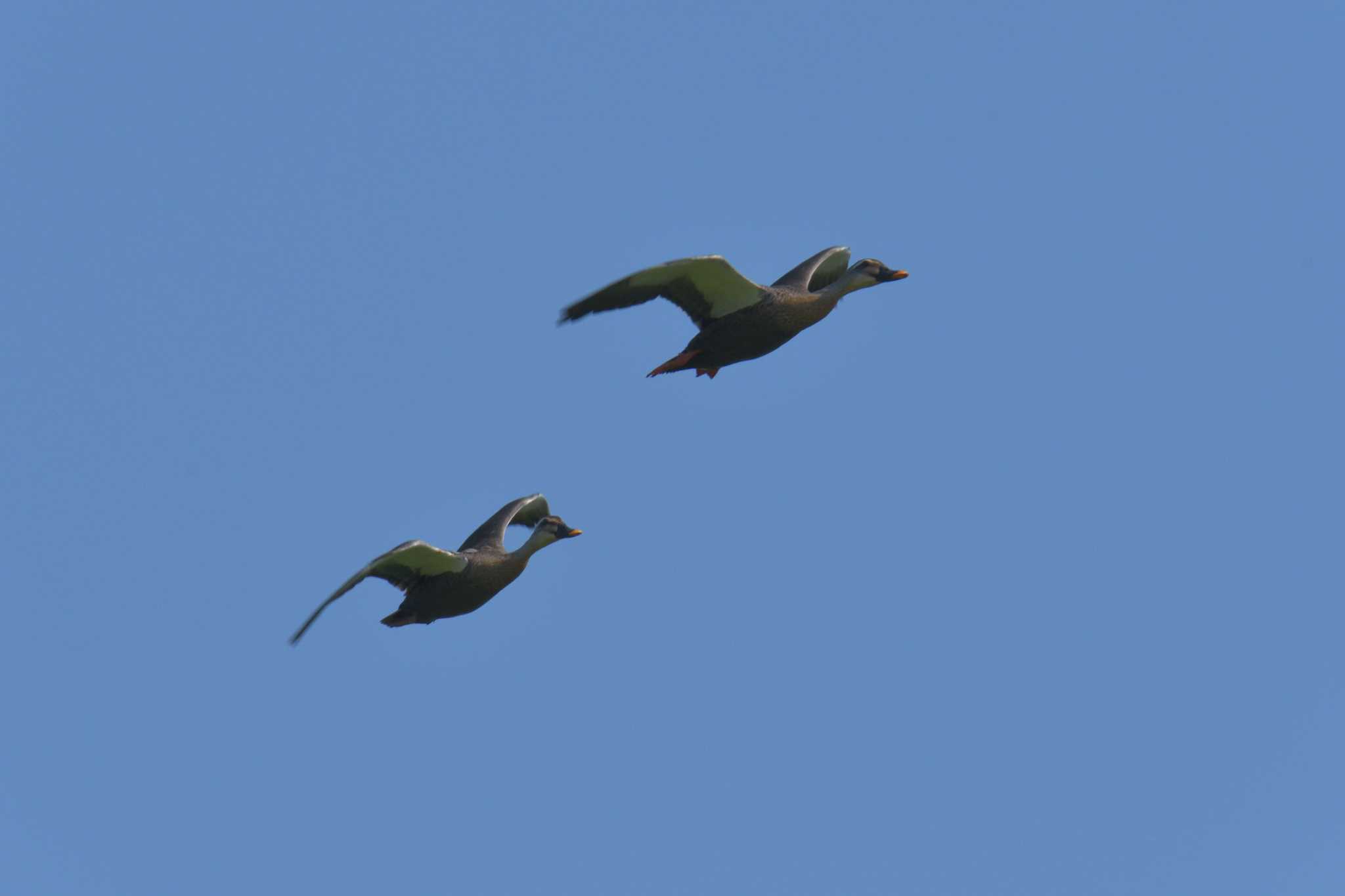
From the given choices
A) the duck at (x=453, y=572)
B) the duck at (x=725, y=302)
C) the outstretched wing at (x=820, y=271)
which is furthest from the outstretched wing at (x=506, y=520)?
the outstretched wing at (x=820, y=271)

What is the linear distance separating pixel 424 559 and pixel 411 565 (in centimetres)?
20

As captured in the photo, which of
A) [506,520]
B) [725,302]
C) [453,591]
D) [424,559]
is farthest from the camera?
[506,520]

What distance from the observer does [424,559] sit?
2389 centimetres

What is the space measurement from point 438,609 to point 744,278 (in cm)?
523

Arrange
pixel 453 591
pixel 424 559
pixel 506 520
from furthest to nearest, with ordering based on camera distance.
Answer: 1. pixel 506 520
2. pixel 453 591
3. pixel 424 559

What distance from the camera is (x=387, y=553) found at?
23.1 m

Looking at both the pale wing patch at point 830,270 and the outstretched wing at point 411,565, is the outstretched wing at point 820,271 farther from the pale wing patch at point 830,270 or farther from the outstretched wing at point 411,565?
the outstretched wing at point 411,565

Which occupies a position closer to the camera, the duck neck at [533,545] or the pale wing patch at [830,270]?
the duck neck at [533,545]

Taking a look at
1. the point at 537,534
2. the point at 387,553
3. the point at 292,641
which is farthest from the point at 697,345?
the point at 292,641

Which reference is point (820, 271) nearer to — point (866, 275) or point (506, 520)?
point (866, 275)

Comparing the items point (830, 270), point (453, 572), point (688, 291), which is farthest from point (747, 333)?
point (453, 572)

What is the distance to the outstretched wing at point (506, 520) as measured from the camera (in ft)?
83.3

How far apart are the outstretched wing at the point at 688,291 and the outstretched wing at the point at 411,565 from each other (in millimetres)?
3154

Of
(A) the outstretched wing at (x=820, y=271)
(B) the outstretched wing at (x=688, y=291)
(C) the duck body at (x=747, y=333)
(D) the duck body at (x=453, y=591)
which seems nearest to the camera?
(B) the outstretched wing at (x=688, y=291)
